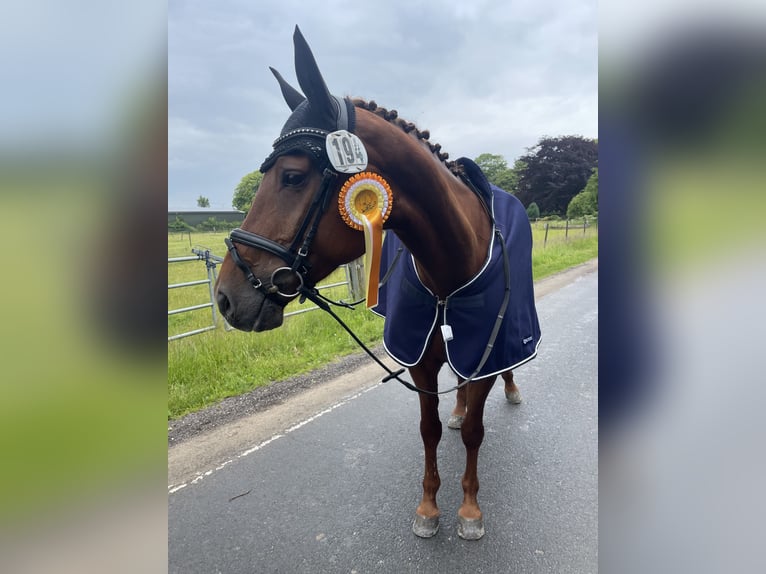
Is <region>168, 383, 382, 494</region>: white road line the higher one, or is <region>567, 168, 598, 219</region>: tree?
<region>567, 168, 598, 219</region>: tree

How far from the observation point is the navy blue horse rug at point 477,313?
2143 millimetres

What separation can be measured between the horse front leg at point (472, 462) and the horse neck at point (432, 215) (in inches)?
26.2

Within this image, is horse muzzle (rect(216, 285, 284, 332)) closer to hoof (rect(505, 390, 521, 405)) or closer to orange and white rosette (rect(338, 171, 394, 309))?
orange and white rosette (rect(338, 171, 394, 309))

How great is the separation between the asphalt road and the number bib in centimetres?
195

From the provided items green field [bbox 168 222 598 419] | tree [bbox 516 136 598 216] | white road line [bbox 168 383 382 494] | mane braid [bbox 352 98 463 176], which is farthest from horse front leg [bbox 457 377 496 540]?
tree [bbox 516 136 598 216]

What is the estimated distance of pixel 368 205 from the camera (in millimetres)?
1579

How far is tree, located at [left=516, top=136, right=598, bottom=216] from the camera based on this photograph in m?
12.0

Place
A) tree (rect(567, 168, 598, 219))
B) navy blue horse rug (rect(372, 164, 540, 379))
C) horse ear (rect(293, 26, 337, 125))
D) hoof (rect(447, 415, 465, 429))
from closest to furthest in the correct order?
tree (rect(567, 168, 598, 219)) < horse ear (rect(293, 26, 337, 125)) < navy blue horse rug (rect(372, 164, 540, 379)) < hoof (rect(447, 415, 465, 429))

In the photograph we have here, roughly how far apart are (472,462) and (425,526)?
0.45 m
